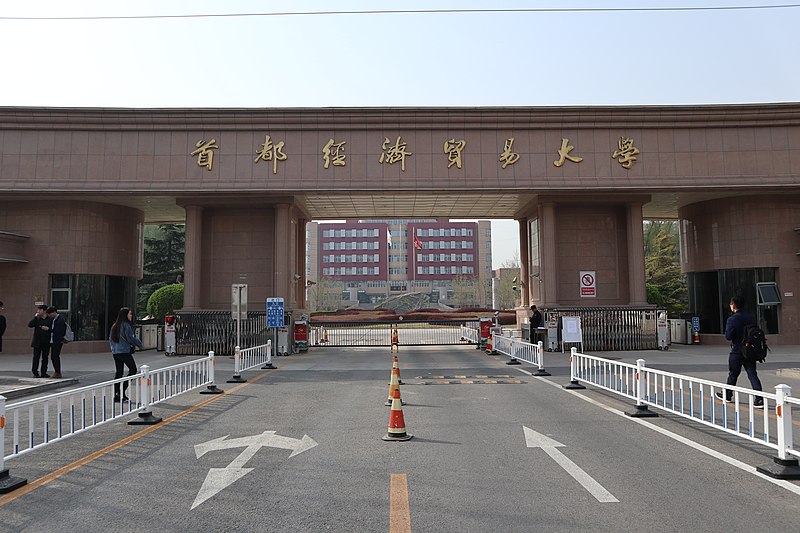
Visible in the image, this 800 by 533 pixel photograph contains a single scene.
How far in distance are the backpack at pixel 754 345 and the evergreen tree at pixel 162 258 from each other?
4503 cm

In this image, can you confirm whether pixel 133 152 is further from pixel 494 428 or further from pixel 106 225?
pixel 494 428

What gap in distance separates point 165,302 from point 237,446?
3151 cm

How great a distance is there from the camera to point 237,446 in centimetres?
780

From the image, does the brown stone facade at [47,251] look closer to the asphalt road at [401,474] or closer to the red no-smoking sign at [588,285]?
the asphalt road at [401,474]

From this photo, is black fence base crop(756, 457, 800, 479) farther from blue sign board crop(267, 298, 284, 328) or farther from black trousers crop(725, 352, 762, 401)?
blue sign board crop(267, 298, 284, 328)

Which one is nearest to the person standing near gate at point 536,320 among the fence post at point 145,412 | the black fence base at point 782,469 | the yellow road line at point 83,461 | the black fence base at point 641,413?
the black fence base at point 641,413

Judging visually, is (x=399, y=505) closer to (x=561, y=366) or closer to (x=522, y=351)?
(x=561, y=366)

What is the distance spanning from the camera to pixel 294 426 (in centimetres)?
914

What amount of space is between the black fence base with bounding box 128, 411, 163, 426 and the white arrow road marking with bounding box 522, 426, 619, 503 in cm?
584

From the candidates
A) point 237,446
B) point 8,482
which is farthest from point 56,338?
point 8,482

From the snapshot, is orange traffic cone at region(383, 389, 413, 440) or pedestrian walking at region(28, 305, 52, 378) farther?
pedestrian walking at region(28, 305, 52, 378)

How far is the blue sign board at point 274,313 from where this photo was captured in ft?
74.8

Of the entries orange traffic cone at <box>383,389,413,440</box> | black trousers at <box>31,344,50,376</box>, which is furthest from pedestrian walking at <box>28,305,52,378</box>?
orange traffic cone at <box>383,389,413,440</box>

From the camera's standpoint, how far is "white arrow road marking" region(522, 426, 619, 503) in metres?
5.62
